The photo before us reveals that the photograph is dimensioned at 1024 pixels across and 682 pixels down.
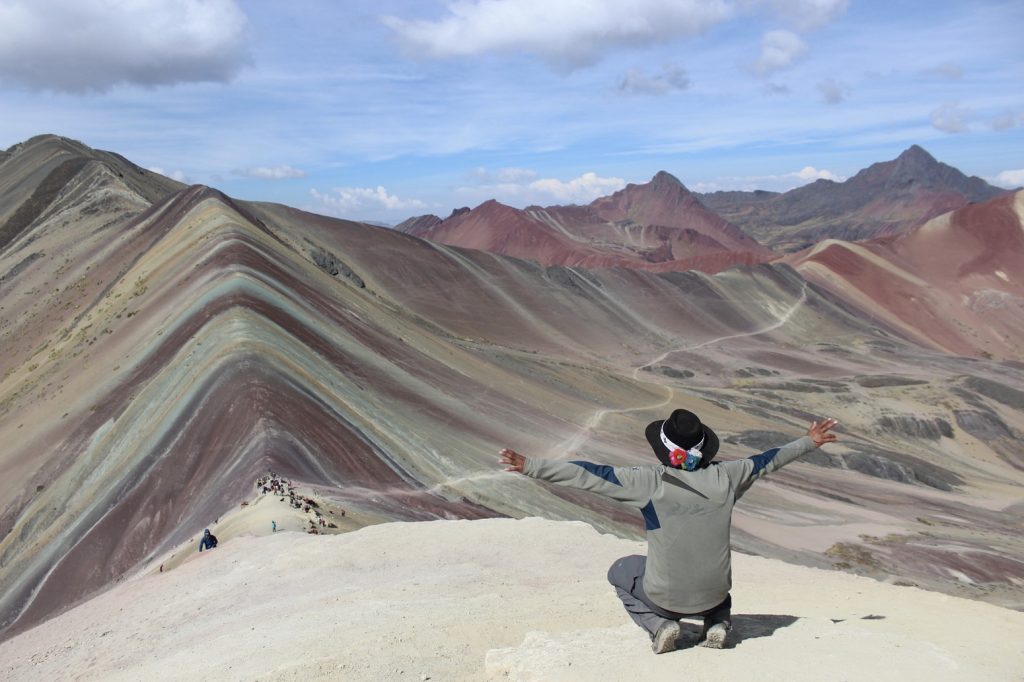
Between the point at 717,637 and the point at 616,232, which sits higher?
the point at 616,232

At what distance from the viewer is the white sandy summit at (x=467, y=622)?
17.8ft

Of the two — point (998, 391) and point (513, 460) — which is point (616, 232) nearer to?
point (998, 391)

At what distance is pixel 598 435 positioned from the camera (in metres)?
34.1

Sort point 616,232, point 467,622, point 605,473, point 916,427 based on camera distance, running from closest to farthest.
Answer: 1. point 605,473
2. point 467,622
3. point 916,427
4. point 616,232

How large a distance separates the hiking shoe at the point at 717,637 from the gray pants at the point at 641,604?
0.08m

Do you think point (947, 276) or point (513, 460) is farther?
point (947, 276)

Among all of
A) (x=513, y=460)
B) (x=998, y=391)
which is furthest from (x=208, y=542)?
(x=998, y=391)

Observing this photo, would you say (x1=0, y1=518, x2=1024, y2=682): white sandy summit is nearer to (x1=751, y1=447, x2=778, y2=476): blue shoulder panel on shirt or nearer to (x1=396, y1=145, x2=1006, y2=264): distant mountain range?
(x1=751, y1=447, x2=778, y2=476): blue shoulder panel on shirt

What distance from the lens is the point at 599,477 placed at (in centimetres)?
563

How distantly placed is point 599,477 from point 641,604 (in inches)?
42.5

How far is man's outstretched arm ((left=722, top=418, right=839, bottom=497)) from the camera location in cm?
573

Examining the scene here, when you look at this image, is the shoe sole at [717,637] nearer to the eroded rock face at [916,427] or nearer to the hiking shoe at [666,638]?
the hiking shoe at [666,638]

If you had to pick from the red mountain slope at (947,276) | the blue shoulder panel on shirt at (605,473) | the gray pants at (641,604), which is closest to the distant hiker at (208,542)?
the gray pants at (641,604)

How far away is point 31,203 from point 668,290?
59323 millimetres
